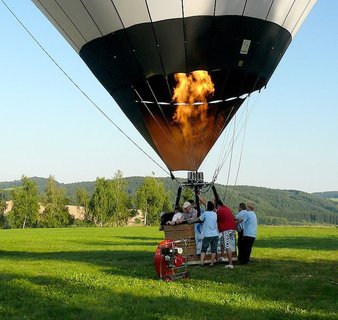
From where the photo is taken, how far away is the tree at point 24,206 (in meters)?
77.9

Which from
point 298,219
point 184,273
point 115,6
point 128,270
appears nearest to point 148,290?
point 184,273

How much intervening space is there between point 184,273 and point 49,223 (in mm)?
74406

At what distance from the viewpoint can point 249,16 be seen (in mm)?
10078

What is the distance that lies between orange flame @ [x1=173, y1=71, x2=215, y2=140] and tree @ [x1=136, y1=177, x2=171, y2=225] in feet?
234

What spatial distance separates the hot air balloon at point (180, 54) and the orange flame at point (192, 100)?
0.07 feet

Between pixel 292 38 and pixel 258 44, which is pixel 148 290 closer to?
pixel 258 44

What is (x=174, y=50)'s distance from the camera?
33.1 ft

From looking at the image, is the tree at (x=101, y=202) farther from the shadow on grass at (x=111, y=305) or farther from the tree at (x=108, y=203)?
the shadow on grass at (x=111, y=305)

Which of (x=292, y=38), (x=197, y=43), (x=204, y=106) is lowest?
(x=204, y=106)

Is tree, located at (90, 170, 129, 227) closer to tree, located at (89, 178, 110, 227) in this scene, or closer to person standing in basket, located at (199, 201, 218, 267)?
tree, located at (89, 178, 110, 227)

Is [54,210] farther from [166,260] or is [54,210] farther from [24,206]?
[166,260]

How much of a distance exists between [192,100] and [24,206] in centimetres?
7093

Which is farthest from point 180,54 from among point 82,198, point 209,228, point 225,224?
point 82,198

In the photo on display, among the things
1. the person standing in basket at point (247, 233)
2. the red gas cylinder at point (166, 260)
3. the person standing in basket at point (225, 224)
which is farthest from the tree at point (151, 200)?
the red gas cylinder at point (166, 260)
